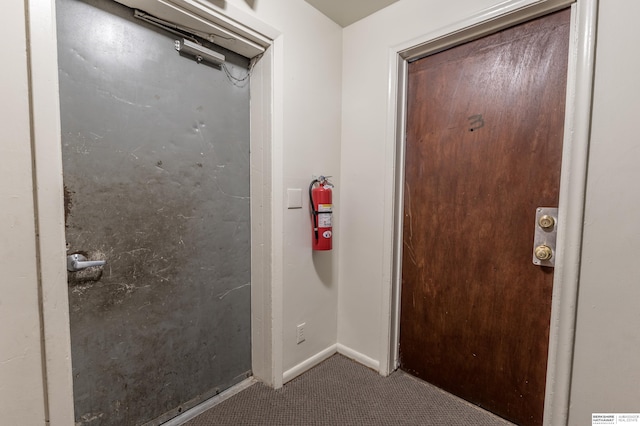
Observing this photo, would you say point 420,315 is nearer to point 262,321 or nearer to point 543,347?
point 543,347

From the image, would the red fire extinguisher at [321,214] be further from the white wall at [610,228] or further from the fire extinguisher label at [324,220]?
the white wall at [610,228]

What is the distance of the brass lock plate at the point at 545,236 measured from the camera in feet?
4.26

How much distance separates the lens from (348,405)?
1560 mm

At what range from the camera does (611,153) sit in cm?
113

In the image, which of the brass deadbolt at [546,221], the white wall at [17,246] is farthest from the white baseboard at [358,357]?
the white wall at [17,246]

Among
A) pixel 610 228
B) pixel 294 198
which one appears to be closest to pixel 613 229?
pixel 610 228

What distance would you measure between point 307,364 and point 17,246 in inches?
60.9

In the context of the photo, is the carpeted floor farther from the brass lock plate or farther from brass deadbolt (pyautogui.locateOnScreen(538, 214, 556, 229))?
brass deadbolt (pyautogui.locateOnScreen(538, 214, 556, 229))

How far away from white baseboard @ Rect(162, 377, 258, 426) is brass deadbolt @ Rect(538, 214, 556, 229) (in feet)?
5.72

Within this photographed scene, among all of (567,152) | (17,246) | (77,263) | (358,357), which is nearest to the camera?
(17,246)

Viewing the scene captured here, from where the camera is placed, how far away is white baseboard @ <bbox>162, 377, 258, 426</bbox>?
145 centimetres

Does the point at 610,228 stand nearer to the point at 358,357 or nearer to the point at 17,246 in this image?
the point at 358,357

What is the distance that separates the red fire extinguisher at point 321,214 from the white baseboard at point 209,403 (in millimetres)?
901

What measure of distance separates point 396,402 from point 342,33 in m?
2.25
